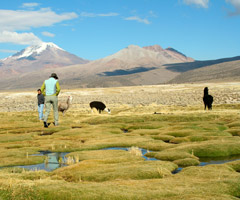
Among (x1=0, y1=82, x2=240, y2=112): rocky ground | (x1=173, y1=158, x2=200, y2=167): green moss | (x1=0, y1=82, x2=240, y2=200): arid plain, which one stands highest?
(x1=0, y1=82, x2=240, y2=112): rocky ground

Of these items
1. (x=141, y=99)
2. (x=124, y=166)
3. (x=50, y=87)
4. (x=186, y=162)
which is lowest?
(x=186, y=162)

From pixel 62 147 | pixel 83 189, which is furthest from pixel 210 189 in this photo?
pixel 62 147

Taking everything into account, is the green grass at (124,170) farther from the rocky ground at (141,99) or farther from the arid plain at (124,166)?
the rocky ground at (141,99)

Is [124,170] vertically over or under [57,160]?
over

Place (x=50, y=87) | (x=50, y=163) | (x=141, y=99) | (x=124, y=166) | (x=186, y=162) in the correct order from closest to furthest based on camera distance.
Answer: (x=124, y=166) → (x=186, y=162) → (x=50, y=163) → (x=50, y=87) → (x=141, y=99)

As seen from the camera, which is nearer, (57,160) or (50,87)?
(57,160)

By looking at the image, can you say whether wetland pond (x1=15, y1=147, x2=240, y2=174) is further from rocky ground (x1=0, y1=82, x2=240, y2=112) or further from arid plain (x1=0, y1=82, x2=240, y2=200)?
rocky ground (x1=0, y1=82, x2=240, y2=112)

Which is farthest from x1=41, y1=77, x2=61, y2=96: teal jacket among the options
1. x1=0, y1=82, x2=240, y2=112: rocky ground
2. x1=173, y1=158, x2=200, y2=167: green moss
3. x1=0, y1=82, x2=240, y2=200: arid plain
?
x1=0, y1=82, x2=240, y2=112: rocky ground

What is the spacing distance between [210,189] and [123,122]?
2375 centimetres

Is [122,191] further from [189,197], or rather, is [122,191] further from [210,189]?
[210,189]

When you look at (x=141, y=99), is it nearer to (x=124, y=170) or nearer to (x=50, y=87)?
(x=50, y=87)

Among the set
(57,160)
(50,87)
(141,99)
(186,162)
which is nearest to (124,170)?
(186,162)

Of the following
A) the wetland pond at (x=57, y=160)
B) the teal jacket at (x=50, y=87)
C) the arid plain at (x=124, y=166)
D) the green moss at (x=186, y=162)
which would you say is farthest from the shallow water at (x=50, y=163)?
the teal jacket at (x=50, y=87)

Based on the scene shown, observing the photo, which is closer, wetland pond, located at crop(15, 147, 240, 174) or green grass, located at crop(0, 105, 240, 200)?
green grass, located at crop(0, 105, 240, 200)
